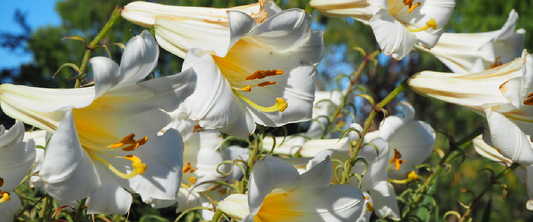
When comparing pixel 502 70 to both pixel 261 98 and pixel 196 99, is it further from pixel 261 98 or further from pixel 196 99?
pixel 196 99

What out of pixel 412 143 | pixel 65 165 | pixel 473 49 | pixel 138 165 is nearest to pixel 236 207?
pixel 138 165

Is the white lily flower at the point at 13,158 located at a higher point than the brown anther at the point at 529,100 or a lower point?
higher

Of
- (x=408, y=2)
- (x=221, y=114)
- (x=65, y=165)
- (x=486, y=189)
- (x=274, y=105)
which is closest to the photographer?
(x=65, y=165)

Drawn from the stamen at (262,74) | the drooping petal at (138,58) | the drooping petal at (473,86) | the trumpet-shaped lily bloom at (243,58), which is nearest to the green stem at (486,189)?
the drooping petal at (473,86)

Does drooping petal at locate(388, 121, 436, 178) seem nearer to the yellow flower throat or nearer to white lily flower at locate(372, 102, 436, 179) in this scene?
white lily flower at locate(372, 102, 436, 179)

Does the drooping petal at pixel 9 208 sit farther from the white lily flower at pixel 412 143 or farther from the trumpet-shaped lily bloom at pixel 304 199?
the white lily flower at pixel 412 143

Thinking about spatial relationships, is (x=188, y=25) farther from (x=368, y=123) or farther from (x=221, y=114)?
(x=368, y=123)

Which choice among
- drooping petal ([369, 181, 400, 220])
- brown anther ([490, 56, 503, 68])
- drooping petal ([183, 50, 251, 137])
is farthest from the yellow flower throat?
brown anther ([490, 56, 503, 68])
